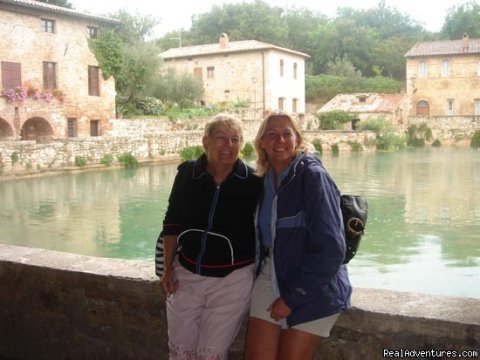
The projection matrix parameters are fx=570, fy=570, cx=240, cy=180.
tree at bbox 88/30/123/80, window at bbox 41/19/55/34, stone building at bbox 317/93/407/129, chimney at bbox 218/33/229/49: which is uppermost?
chimney at bbox 218/33/229/49

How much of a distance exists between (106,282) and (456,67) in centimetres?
4358

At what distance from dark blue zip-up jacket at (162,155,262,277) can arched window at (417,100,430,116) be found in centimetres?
4435

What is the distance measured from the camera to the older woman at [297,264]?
2.03 meters

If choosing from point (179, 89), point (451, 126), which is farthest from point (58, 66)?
point (451, 126)

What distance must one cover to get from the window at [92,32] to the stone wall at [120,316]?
25.3 meters

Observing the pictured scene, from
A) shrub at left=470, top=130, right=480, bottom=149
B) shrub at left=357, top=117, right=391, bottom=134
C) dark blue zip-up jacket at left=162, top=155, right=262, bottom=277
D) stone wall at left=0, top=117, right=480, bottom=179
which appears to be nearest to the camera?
dark blue zip-up jacket at left=162, top=155, right=262, bottom=277

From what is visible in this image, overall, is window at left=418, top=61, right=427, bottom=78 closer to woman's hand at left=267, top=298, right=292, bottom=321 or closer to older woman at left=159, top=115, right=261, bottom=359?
older woman at left=159, top=115, right=261, bottom=359

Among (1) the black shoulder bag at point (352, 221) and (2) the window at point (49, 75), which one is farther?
(2) the window at point (49, 75)

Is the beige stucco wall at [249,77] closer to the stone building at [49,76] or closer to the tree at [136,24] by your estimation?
the tree at [136,24]

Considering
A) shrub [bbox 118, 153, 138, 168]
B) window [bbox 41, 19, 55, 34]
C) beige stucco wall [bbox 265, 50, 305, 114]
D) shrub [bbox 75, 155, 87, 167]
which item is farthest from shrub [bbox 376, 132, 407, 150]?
window [bbox 41, 19, 55, 34]

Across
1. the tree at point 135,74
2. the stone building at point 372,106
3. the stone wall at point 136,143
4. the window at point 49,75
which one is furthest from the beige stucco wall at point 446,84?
the window at point 49,75

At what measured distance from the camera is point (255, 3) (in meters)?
55.4

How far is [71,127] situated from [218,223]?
25.9 meters

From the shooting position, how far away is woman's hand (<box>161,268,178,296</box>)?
2.41 meters
